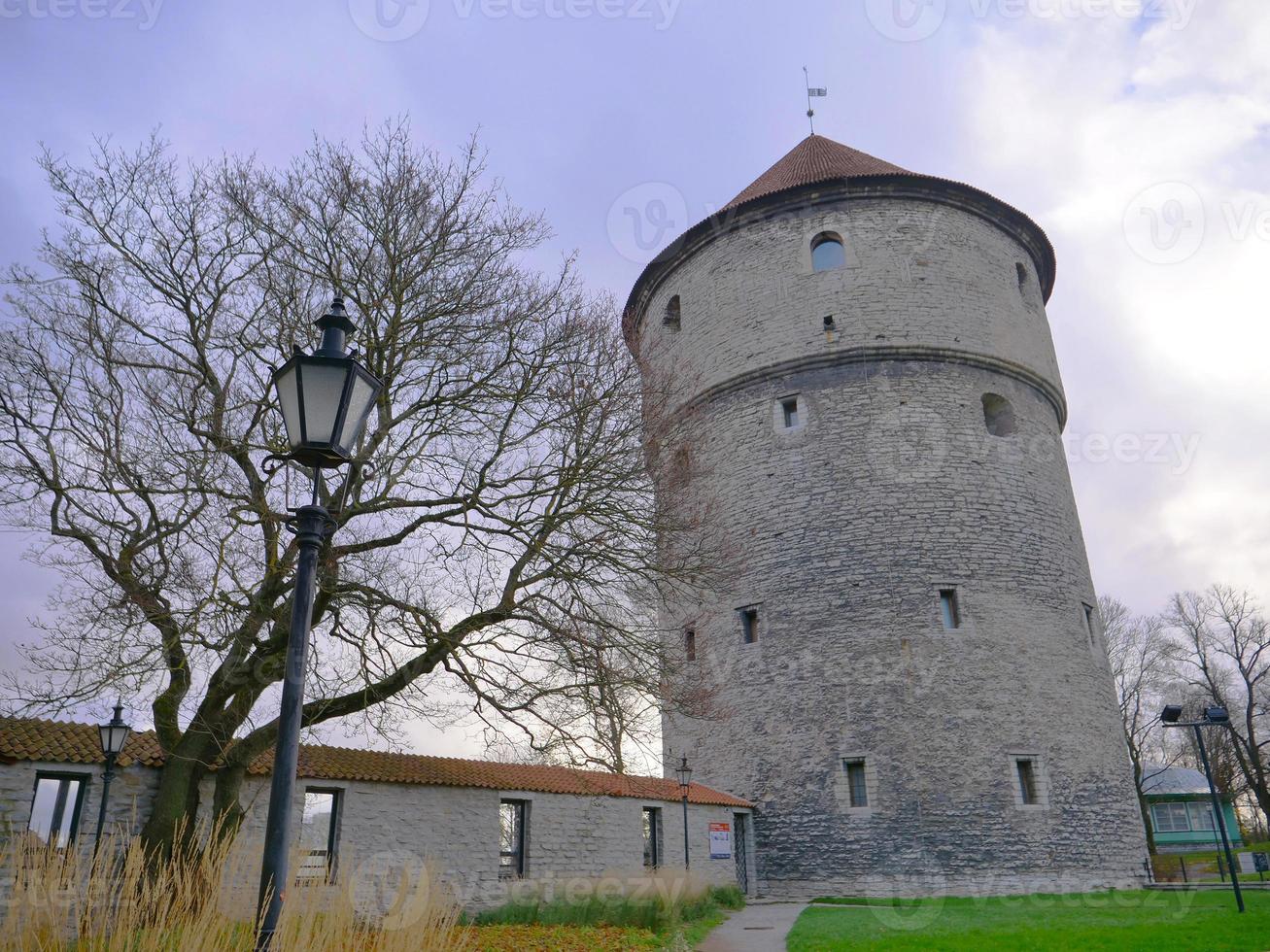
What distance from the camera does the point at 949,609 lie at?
648 inches

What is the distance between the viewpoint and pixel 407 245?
1017cm

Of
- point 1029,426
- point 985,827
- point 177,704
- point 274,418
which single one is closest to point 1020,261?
point 1029,426

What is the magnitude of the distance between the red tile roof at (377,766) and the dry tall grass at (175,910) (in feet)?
19.0

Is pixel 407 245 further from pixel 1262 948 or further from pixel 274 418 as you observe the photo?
pixel 1262 948

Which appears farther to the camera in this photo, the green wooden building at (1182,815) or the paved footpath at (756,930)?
the green wooden building at (1182,815)

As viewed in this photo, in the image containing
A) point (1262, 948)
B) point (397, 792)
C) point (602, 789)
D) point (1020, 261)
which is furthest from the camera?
point (1020, 261)

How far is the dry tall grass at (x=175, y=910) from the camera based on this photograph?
3.66 meters

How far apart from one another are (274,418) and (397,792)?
5147 millimetres

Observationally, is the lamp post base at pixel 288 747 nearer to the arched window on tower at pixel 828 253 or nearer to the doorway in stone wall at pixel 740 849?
the doorway in stone wall at pixel 740 849

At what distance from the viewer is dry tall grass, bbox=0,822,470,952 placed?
3660 millimetres

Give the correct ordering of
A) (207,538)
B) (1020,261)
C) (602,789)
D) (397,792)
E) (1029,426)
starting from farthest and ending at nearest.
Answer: (1020,261) → (1029,426) → (602,789) → (397,792) → (207,538)

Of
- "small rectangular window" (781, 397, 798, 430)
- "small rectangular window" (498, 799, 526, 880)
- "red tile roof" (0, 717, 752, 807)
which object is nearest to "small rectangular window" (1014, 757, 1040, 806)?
"red tile roof" (0, 717, 752, 807)

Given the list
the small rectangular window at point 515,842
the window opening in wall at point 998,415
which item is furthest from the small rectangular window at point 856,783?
the window opening in wall at point 998,415

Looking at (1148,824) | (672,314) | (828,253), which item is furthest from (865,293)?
(1148,824)
